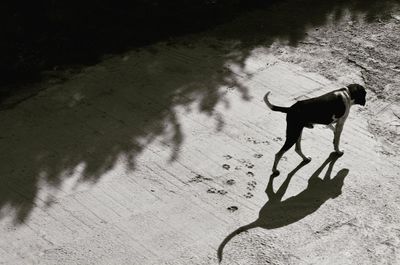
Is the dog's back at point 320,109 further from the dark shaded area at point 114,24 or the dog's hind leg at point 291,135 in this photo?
the dark shaded area at point 114,24

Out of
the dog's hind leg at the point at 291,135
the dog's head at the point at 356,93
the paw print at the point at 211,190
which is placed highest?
the dog's head at the point at 356,93

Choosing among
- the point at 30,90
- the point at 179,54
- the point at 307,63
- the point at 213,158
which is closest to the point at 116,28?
the point at 179,54

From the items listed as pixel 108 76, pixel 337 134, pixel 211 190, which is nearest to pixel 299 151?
pixel 337 134

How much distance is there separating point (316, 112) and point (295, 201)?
89 centimetres

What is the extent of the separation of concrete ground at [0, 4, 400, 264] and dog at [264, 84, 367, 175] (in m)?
0.35

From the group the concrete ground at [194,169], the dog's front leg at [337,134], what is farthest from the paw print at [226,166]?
the dog's front leg at [337,134]

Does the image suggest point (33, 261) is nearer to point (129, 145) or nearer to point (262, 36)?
point (129, 145)

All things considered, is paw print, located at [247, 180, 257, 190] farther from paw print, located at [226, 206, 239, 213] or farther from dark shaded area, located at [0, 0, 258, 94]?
dark shaded area, located at [0, 0, 258, 94]

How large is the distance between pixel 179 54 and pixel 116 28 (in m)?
1.20

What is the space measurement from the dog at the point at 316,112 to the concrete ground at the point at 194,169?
1.16ft

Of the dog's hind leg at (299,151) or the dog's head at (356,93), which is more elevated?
A: the dog's head at (356,93)

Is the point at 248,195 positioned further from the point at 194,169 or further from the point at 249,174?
the point at 194,169

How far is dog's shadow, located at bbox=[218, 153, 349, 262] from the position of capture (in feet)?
17.8

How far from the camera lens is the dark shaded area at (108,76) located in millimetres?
6332
